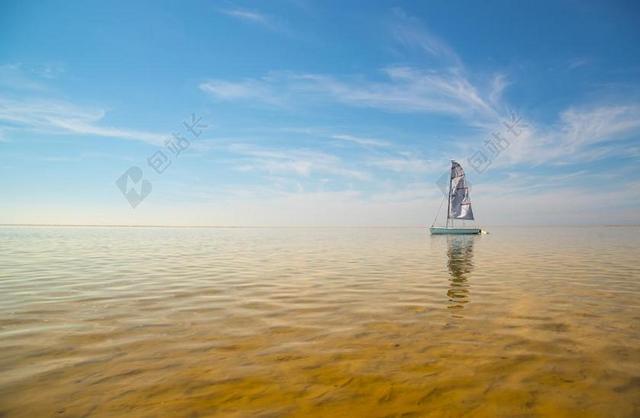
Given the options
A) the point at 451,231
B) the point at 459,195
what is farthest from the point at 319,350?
the point at 459,195

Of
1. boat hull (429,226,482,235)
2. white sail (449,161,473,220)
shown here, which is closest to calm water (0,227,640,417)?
boat hull (429,226,482,235)

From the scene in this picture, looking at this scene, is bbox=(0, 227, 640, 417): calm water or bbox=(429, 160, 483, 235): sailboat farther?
bbox=(429, 160, 483, 235): sailboat

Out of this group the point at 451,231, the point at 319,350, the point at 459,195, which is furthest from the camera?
the point at 459,195

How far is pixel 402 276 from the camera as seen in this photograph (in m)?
14.6

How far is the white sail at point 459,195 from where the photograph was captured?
69.1 meters

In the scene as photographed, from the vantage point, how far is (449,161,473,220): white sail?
69125 mm

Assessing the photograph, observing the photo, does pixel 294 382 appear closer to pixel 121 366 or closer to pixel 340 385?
pixel 340 385

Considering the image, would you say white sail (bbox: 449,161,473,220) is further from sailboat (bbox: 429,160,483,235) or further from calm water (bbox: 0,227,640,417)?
calm water (bbox: 0,227,640,417)

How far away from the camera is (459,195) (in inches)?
2741

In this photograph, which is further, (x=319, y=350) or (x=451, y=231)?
(x=451, y=231)

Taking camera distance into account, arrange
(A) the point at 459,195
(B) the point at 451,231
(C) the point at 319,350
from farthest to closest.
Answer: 1. (A) the point at 459,195
2. (B) the point at 451,231
3. (C) the point at 319,350

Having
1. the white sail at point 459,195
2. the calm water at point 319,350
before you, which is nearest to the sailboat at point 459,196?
the white sail at point 459,195

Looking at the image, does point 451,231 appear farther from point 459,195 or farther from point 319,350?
point 319,350

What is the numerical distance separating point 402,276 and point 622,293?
7.04 m
